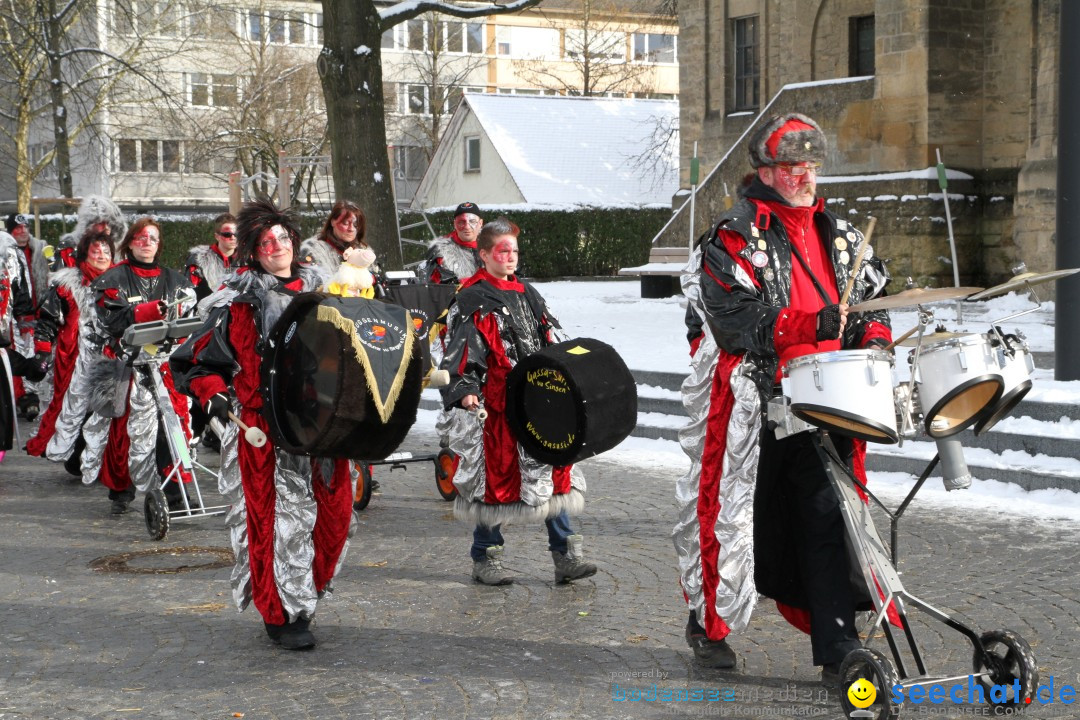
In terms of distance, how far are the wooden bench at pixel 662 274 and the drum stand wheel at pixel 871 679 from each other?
18.7m

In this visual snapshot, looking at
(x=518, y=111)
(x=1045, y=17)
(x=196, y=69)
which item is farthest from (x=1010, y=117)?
(x=196, y=69)

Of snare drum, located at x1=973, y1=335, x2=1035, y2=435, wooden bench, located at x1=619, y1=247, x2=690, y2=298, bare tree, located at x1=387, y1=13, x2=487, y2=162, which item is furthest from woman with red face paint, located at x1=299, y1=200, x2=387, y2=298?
bare tree, located at x1=387, y1=13, x2=487, y2=162

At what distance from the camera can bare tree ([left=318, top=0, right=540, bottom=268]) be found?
1727 centimetres

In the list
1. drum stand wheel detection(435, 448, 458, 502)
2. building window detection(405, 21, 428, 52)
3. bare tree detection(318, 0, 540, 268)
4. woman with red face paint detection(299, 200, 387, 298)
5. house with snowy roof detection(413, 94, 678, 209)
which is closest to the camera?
woman with red face paint detection(299, 200, 387, 298)

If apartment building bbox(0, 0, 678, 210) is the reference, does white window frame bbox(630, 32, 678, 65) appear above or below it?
above

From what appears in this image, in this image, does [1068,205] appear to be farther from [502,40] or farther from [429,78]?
[502,40]

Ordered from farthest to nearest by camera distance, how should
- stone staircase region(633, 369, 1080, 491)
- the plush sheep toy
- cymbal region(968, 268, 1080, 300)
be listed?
stone staircase region(633, 369, 1080, 491)
the plush sheep toy
cymbal region(968, 268, 1080, 300)

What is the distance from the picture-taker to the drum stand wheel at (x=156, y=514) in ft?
29.0

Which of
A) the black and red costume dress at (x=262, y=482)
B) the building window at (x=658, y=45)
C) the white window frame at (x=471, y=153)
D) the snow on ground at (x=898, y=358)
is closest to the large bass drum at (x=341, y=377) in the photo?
the black and red costume dress at (x=262, y=482)

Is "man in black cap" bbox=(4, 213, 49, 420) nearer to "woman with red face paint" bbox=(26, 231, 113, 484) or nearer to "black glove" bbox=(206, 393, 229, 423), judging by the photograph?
"woman with red face paint" bbox=(26, 231, 113, 484)

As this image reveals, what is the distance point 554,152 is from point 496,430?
41.0 m

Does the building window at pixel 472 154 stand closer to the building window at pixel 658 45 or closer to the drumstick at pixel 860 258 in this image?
the building window at pixel 658 45

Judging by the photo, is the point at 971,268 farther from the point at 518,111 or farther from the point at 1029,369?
Answer: the point at 518,111

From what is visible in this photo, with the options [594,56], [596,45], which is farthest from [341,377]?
[596,45]
